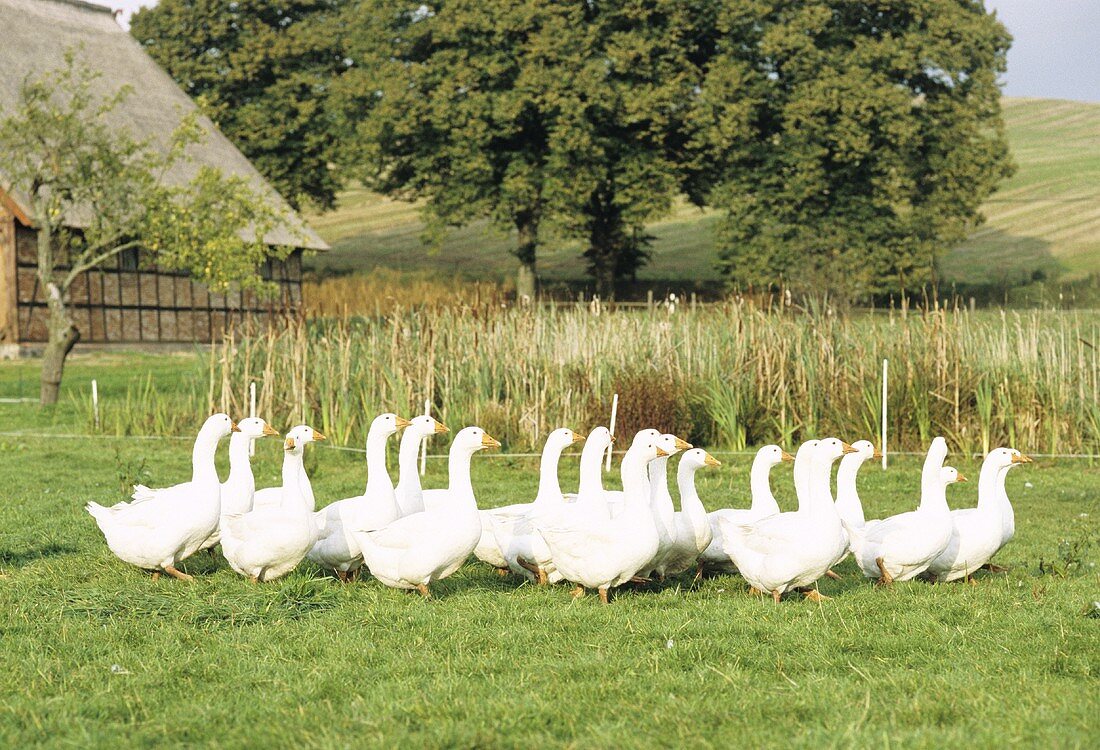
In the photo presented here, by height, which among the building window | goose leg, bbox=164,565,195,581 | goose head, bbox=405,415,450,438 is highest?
the building window

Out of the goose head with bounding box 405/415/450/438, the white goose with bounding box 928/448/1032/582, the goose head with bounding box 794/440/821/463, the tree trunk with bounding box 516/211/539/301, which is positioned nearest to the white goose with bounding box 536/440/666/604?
the goose head with bounding box 794/440/821/463

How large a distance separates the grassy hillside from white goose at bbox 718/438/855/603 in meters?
34.5

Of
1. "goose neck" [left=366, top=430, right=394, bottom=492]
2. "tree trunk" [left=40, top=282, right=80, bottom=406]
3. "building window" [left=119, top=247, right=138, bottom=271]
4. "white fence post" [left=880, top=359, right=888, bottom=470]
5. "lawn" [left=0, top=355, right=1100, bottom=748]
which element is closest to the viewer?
"lawn" [left=0, top=355, right=1100, bottom=748]

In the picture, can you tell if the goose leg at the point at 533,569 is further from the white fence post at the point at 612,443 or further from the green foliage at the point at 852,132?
the green foliage at the point at 852,132

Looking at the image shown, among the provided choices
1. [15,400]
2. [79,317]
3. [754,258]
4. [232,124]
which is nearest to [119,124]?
[79,317]

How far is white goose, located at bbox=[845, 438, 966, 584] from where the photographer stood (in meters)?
8.05

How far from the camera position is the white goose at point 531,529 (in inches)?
324

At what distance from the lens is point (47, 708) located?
5.38m

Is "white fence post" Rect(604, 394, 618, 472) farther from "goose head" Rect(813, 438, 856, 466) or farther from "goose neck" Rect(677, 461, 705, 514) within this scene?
"goose head" Rect(813, 438, 856, 466)

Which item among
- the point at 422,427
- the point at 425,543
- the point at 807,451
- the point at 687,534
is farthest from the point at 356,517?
the point at 807,451

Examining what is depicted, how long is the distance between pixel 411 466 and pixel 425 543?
5.55 ft

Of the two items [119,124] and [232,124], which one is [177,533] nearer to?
[119,124]

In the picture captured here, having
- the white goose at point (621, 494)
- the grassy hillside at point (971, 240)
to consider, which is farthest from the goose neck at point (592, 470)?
the grassy hillside at point (971, 240)

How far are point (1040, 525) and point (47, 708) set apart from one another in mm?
8561
